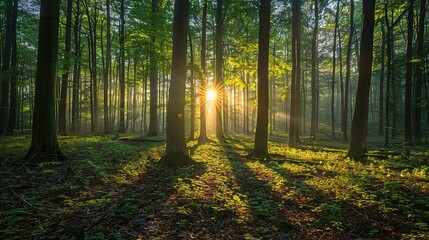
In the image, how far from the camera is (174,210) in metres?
4.47

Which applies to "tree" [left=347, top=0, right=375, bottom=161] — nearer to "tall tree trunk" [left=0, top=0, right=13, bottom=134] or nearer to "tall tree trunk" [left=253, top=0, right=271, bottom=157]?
"tall tree trunk" [left=253, top=0, right=271, bottom=157]

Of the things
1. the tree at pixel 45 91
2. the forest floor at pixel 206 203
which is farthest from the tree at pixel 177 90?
the tree at pixel 45 91

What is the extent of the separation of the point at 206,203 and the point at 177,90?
481 centimetres

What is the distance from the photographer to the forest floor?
145 inches

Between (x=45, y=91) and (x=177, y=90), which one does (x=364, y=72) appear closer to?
(x=177, y=90)

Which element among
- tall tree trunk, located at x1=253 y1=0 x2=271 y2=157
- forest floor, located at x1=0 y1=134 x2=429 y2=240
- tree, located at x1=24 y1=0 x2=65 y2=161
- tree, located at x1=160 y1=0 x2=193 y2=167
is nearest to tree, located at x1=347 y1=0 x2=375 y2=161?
forest floor, located at x1=0 y1=134 x2=429 y2=240

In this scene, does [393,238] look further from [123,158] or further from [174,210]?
[123,158]

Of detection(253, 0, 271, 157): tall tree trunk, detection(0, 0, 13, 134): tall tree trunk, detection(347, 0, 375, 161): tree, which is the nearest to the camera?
detection(347, 0, 375, 161): tree

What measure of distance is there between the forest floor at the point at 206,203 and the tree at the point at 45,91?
767 millimetres

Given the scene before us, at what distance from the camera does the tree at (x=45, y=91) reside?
7.73 meters

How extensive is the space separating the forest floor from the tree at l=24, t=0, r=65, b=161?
77cm

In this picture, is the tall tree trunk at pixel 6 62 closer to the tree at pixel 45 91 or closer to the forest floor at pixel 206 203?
the tree at pixel 45 91

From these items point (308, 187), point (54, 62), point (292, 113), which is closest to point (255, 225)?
point (308, 187)

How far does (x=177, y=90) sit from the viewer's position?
847 centimetres
